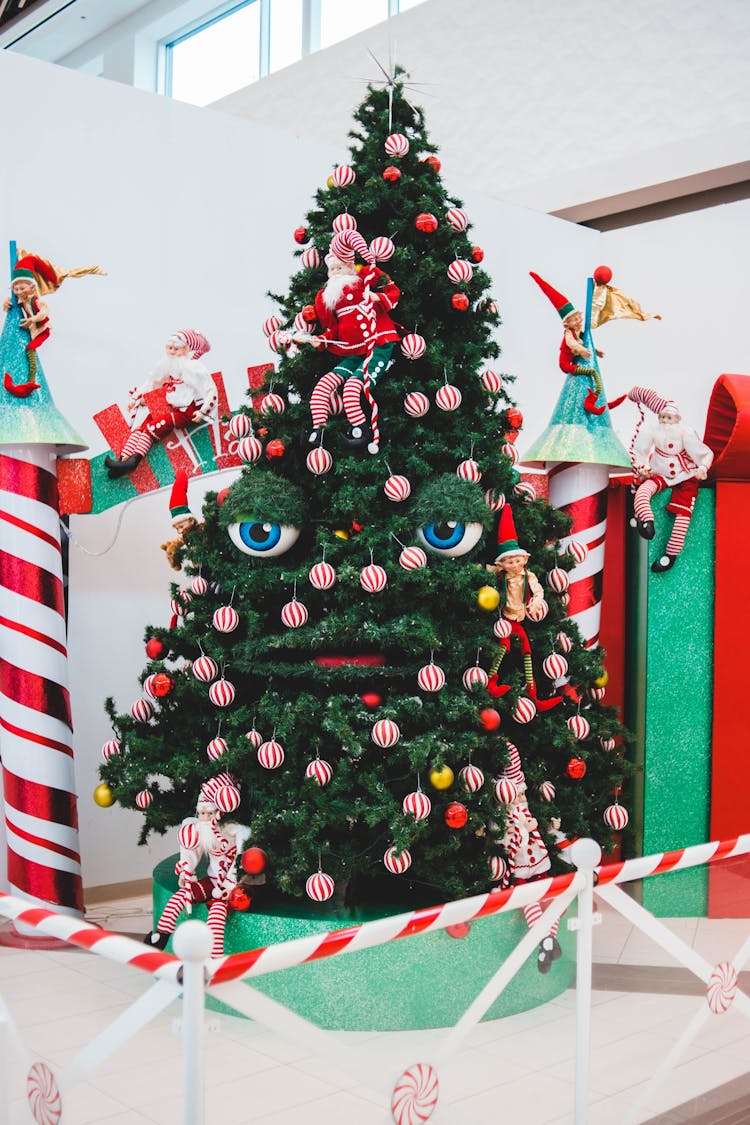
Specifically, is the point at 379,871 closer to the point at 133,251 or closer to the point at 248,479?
the point at 248,479

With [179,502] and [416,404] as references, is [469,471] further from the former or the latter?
[179,502]

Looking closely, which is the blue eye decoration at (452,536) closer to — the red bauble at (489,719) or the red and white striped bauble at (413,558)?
the red and white striped bauble at (413,558)

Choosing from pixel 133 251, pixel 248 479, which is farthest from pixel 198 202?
pixel 248 479

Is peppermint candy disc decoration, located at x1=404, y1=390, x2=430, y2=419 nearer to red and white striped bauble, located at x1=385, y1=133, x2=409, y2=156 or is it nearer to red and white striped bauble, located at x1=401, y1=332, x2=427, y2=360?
red and white striped bauble, located at x1=401, y1=332, x2=427, y2=360

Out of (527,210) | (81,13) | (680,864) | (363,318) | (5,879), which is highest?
(81,13)

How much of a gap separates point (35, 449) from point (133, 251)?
159 centimetres

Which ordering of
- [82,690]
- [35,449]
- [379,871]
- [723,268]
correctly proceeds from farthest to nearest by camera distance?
[723,268], [82,690], [35,449], [379,871]

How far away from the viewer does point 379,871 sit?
4.32m

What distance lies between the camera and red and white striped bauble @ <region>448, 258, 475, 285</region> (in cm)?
448

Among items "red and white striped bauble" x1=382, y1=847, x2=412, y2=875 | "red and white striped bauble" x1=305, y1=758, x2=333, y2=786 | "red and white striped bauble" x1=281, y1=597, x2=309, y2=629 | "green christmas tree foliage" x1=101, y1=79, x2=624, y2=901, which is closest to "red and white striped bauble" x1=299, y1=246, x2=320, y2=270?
"green christmas tree foliage" x1=101, y1=79, x2=624, y2=901

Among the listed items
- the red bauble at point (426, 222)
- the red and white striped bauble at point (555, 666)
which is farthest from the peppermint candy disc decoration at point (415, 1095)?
the red bauble at point (426, 222)

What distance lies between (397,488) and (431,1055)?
221cm

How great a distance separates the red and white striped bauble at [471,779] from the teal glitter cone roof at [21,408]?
2.20m

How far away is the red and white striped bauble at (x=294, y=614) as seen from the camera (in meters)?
4.21
